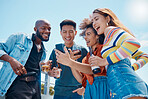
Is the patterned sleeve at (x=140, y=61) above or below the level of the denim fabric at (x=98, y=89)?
above

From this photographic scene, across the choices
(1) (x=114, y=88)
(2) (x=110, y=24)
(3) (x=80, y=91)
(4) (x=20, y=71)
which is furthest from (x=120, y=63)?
(4) (x=20, y=71)

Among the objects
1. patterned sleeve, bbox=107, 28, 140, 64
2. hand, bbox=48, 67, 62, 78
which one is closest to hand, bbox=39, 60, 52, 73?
hand, bbox=48, 67, 62, 78

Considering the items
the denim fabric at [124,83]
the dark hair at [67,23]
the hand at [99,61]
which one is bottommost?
the denim fabric at [124,83]

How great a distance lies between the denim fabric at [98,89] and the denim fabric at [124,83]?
0.45 metres

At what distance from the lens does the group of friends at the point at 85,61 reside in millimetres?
1701

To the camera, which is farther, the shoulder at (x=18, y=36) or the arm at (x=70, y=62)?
the shoulder at (x=18, y=36)

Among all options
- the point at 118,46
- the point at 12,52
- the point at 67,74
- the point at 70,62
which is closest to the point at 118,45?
the point at 118,46

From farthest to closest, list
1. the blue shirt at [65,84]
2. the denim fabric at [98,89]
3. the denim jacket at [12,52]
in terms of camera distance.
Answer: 1. the blue shirt at [65,84]
2. the denim jacket at [12,52]
3. the denim fabric at [98,89]

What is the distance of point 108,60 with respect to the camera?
181 cm

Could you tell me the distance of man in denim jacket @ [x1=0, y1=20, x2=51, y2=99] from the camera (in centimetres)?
283

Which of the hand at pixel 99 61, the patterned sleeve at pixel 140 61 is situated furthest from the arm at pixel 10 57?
the patterned sleeve at pixel 140 61

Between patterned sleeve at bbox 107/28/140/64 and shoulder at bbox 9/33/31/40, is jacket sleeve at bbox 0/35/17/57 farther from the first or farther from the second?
patterned sleeve at bbox 107/28/140/64

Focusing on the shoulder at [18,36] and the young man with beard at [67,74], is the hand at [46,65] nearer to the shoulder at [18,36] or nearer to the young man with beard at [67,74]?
the young man with beard at [67,74]

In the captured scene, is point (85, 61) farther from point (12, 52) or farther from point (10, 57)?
point (12, 52)
